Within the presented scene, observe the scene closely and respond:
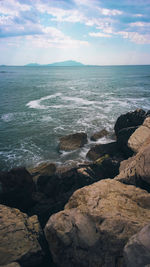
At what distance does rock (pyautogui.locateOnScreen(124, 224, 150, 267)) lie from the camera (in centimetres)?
427

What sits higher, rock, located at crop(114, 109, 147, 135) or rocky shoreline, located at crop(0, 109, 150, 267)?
rock, located at crop(114, 109, 147, 135)

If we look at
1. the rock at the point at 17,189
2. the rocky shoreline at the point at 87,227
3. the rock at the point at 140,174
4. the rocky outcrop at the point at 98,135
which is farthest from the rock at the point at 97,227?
the rocky outcrop at the point at 98,135

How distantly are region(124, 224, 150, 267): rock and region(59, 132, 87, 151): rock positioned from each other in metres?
14.6

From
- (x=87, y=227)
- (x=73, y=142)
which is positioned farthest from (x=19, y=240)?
(x=73, y=142)

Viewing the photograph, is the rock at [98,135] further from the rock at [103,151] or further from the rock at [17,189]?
the rock at [17,189]

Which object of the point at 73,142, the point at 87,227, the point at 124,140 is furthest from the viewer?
the point at 73,142

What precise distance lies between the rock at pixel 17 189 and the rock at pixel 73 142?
836 centimetres

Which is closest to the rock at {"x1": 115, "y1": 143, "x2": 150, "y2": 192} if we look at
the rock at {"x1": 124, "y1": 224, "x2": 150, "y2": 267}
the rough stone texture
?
the rock at {"x1": 124, "y1": 224, "x2": 150, "y2": 267}

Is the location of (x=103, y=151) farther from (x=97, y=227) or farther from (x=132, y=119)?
(x=97, y=227)

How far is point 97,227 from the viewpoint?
5664 millimetres

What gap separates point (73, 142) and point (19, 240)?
13817 mm

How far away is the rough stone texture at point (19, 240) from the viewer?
19.8ft

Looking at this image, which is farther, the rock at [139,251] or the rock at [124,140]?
the rock at [124,140]

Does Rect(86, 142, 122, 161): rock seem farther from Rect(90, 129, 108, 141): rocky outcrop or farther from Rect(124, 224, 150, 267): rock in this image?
Rect(124, 224, 150, 267): rock
